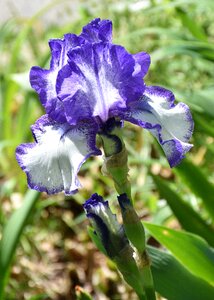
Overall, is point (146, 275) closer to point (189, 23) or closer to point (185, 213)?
point (185, 213)

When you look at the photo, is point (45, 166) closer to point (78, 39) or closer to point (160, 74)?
point (78, 39)

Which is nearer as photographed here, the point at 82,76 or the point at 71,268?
the point at 82,76

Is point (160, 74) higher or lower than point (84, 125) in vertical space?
lower

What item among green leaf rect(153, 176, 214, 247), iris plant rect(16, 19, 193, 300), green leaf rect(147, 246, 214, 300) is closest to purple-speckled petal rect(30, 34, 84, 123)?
iris plant rect(16, 19, 193, 300)

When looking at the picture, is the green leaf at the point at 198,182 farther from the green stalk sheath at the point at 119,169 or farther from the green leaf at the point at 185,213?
the green stalk sheath at the point at 119,169

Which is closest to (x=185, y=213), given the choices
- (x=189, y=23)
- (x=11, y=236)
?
(x=11, y=236)

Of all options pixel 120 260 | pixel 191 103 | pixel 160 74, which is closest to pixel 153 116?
pixel 120 260

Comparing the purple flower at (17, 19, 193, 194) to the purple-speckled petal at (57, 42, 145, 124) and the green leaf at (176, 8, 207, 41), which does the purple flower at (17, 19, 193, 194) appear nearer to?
the purple-speckled petal at (57, 42, 145, 124)
